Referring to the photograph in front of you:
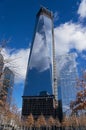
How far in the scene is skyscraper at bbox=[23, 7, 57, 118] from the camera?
169 m

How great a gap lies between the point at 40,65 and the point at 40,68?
3211mm

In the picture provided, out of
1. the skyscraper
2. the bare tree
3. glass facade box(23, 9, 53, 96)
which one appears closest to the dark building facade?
the skyscraper

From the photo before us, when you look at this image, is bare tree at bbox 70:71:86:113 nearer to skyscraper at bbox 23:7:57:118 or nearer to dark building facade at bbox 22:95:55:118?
dark building facade at bbox 22:95:55:118

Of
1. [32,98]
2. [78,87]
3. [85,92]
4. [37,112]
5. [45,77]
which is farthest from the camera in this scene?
[45,77]

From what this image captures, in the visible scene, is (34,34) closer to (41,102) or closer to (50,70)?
(50,70)

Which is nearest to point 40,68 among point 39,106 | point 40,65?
point 40,65

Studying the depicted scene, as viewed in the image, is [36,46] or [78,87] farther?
[36,46]

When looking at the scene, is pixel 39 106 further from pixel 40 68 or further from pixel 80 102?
pixel 80 102

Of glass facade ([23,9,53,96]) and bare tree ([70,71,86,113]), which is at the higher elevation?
glass facade ([23,9,53,96])

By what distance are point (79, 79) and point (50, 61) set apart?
6594 inches

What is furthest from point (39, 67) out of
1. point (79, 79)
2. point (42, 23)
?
point (79, 79)

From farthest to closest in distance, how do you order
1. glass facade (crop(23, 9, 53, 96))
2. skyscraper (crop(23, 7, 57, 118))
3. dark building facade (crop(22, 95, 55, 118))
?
1. glass facade (crop(23, 9, 53, 96))
2. skyscraper (crop(23, 7, 57, 118))
3. dark building facade (crop(22, 95, 55, 118))

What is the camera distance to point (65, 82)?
19212 centimetres

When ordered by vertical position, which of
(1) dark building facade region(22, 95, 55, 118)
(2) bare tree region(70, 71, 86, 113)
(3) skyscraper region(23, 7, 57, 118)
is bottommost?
(2) bare tree region(70, 71, 86, 113)
